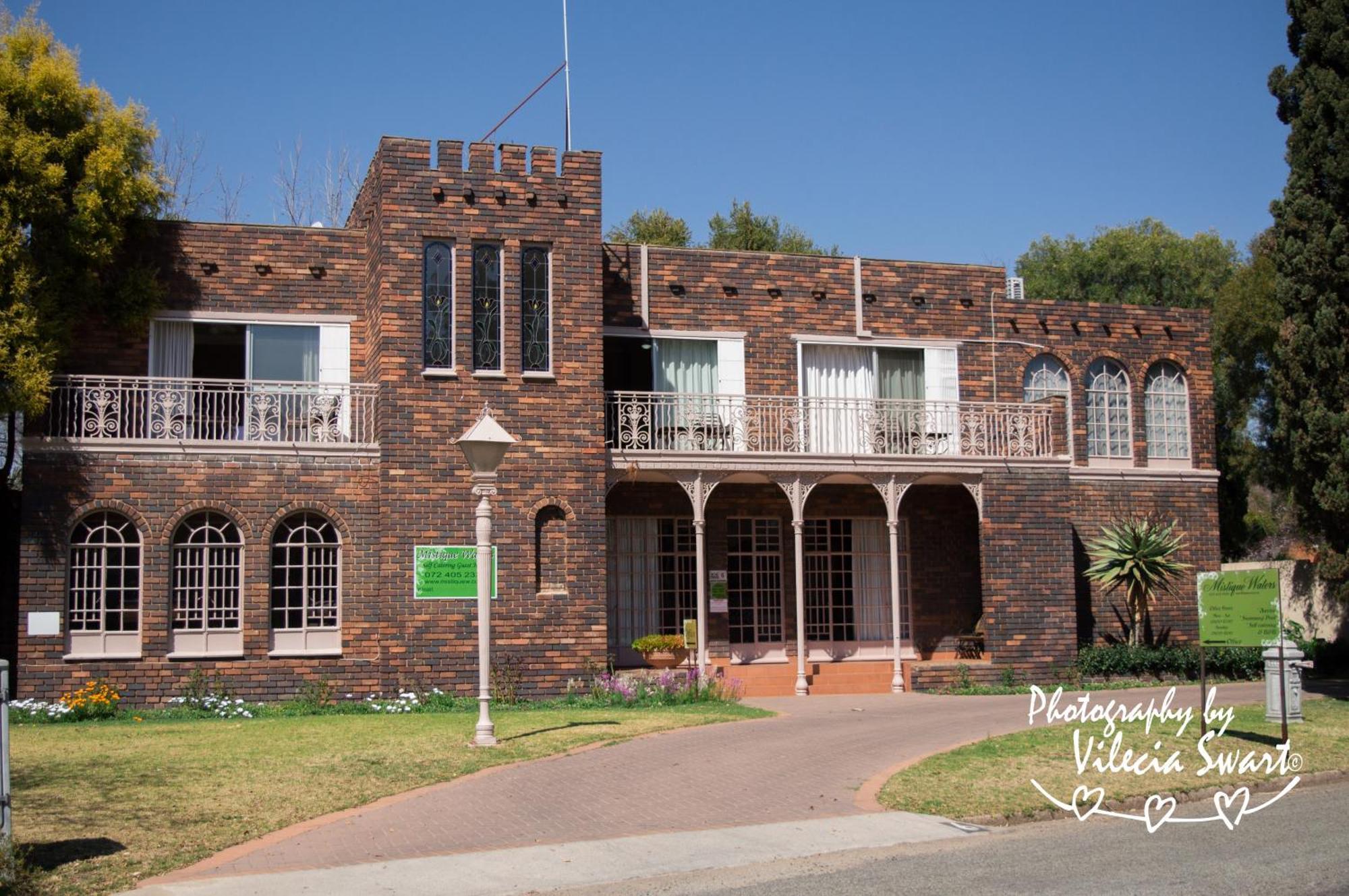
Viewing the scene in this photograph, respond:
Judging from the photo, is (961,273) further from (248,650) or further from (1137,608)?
(248,650)

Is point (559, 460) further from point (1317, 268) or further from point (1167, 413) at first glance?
point (1167, 413)

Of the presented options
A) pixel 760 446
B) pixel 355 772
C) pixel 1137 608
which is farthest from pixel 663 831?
pixel 1137 608

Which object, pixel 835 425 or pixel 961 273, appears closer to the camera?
pixel 835 425

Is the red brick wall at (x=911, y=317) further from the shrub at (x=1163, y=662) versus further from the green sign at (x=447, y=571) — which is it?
the green sign at (x=447, y=571)

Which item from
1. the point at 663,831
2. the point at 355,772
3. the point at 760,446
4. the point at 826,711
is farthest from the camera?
the point at 760,446

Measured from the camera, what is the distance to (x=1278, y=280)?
67.8ft

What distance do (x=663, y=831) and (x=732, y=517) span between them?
1270cm

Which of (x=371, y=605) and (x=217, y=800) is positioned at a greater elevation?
(x=371, y=605)

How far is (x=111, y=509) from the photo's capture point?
19188 mm

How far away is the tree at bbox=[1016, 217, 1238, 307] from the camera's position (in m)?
50.3

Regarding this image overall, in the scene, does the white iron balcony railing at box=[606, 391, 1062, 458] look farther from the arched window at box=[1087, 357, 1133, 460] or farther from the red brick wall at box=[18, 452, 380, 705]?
the red brick wall at box=[18, 452, 380, 705]

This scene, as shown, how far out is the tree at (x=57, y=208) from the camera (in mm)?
18672

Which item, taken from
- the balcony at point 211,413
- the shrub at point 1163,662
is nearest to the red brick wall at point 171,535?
the balcony at point 211,413

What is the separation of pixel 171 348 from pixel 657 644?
9.01 metres
